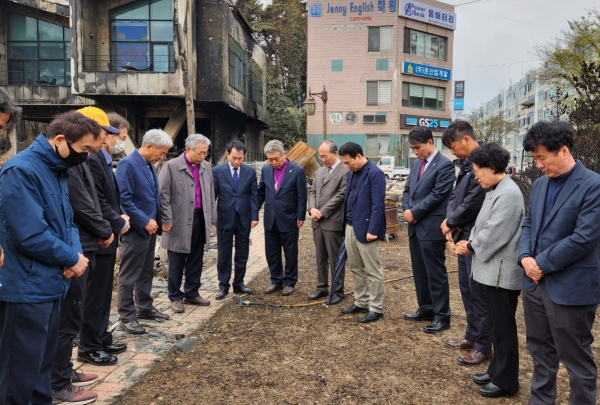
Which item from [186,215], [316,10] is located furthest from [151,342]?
[316,10]

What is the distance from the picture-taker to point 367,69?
31.6m

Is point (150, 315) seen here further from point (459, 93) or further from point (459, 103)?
point (459, 93)

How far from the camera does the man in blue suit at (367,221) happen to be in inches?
204

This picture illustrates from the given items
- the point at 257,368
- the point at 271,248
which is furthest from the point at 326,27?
the point at 257,368

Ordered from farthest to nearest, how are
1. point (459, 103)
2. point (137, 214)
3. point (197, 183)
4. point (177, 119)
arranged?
point (459, 103), point (177, 119), point (197, 183), point (137, 214)

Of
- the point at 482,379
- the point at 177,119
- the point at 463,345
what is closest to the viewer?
the point at 482,379

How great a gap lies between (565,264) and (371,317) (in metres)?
2.74

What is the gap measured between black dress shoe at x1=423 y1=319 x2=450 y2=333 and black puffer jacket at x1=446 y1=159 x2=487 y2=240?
42.1 inches

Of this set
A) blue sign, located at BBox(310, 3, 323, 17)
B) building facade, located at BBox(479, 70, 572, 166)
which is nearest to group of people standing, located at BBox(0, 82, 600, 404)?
blue sign, located at BBox(310, 3, 323, 17)

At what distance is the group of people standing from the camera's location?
8.67ft

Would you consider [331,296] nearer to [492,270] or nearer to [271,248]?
[271,248]

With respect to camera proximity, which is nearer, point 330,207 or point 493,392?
point 493,392

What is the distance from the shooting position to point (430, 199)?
15.9ft

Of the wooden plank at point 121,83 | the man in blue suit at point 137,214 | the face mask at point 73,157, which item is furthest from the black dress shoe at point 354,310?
the wooden plank at point 121,83
